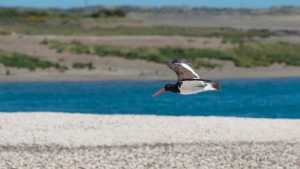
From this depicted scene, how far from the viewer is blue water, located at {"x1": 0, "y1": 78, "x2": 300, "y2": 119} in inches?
1076

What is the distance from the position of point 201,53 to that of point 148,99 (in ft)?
40.6

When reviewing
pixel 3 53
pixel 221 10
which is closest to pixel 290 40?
pixel 3 53

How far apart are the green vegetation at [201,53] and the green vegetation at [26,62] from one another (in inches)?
81.7

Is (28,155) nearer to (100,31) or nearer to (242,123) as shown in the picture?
(242,123)

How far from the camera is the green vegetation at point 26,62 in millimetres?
38812

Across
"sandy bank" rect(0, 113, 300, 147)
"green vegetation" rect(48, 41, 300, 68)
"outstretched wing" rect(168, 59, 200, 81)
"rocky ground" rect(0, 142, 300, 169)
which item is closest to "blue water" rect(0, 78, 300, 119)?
"green vegetation" rect(48, 41, 300, 68)

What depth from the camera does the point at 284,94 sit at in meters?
32.2

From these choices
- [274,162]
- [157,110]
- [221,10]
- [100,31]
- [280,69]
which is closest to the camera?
[274,162]

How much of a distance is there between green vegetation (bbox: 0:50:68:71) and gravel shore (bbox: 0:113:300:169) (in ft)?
58.9

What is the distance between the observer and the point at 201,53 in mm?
42719

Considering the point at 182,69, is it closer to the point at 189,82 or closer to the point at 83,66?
the point at 189,82

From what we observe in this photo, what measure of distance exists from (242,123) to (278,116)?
5.62 metres

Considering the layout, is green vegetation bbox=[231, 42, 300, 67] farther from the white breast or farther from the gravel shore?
the white breast

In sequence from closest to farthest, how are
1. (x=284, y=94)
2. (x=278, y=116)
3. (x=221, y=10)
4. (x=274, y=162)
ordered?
1. (x=274, y=162)
2. (x=278, y=116)
3. (x=284, y=94)
4. (x=221, y=10)
